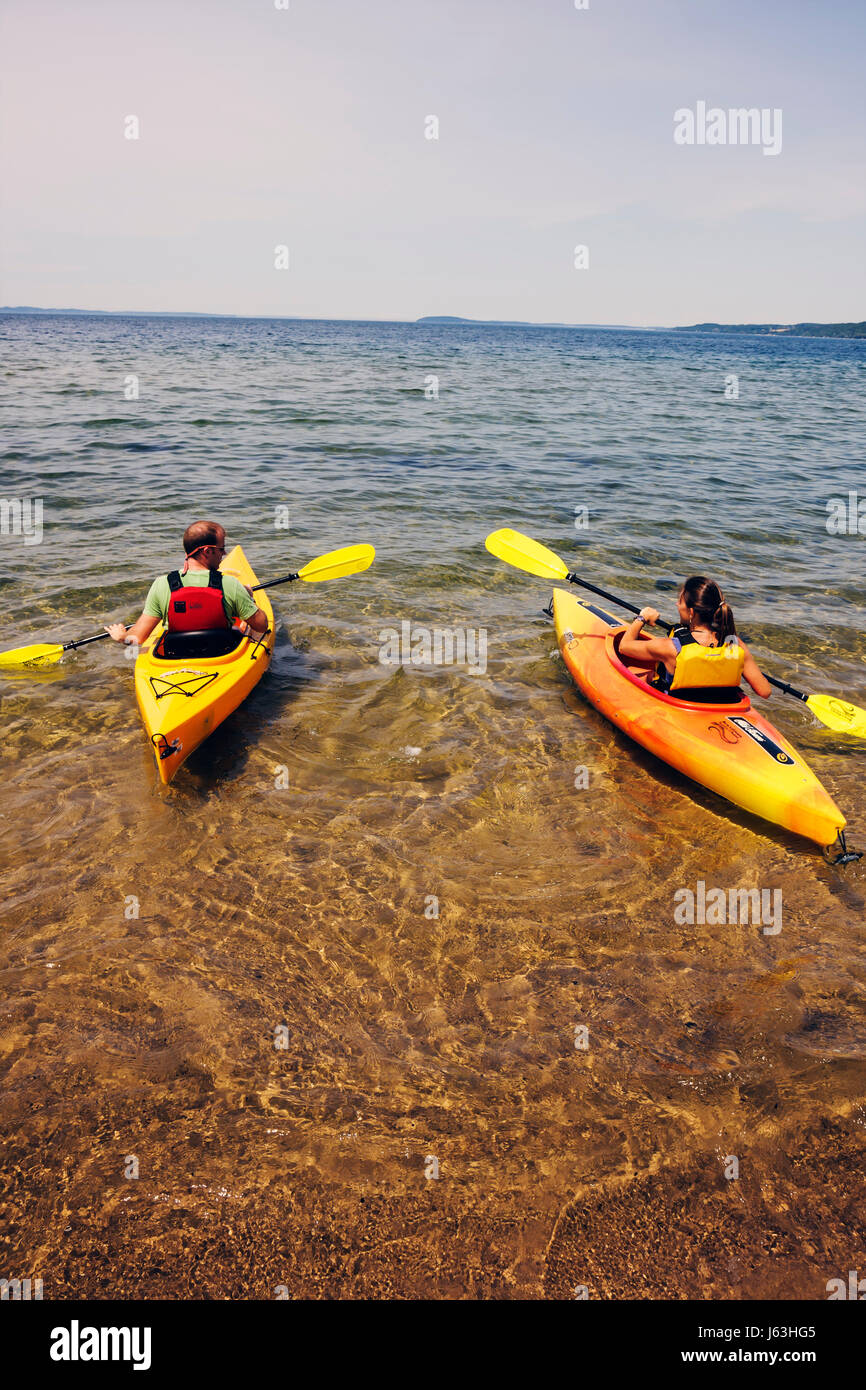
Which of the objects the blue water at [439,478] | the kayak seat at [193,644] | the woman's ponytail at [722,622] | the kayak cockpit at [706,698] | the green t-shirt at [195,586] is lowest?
the kayak cockpit at [706,698]

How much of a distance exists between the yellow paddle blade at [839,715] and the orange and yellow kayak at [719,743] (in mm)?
401

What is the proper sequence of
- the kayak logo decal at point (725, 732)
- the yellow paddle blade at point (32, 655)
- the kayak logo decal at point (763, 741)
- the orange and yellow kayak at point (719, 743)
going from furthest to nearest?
the yellow paddle blade at point (32, 655)
the kayak logo decal at point (725, 732)
the kayak logo decal at point (763, 741)
the orange and yellow kayak at point (719, 743)

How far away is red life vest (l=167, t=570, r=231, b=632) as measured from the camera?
19.5ft

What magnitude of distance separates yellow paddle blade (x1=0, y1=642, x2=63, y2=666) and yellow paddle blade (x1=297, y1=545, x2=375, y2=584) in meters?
2.72

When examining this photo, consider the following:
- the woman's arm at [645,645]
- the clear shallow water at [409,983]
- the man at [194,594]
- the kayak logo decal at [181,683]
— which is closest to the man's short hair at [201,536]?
the man at [194,594]

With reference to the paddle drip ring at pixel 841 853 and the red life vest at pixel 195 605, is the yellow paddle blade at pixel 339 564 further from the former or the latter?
the paddle drip ring at pixel 841 853

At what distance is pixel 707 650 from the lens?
565cm

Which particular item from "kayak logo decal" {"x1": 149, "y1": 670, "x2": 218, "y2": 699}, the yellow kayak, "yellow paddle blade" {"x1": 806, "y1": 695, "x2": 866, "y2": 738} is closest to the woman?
"yellow paddle blade" {"x1": 806, "y1": 695, "x2": 866, "y2": 738}

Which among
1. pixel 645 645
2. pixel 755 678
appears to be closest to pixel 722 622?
pixel 755 678

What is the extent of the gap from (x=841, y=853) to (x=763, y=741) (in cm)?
95

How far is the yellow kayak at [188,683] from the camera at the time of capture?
5543 mm

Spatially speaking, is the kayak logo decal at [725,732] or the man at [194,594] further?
the man at [194,594]

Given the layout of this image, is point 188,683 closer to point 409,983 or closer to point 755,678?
point 409,983

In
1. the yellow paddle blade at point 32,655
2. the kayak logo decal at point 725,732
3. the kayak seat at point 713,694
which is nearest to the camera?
the kayak logo decal at point 725,732
